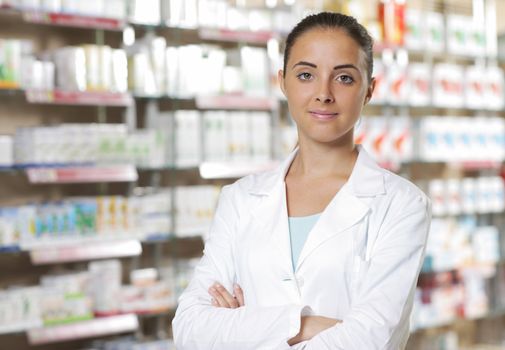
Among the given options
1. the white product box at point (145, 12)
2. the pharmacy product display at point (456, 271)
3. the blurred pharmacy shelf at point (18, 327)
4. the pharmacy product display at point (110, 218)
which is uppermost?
the white product box at point (145, 12)

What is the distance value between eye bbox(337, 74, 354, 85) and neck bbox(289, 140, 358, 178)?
0.17 m

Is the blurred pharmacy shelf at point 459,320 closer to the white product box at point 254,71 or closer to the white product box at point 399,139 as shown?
the white product box at point 399,139

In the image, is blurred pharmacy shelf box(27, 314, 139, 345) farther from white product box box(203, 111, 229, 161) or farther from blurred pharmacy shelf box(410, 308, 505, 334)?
blurred pharmacy shelf box(410, 308, 505, 334)

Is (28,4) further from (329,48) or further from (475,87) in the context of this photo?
(475,87)

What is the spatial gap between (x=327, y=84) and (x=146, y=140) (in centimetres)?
313

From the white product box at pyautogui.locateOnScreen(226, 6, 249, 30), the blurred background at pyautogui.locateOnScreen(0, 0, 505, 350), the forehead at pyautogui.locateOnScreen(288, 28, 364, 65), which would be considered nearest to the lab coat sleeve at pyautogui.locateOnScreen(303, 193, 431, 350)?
the forehead at pyautogui.locateOnScreen(288, 28, 364, 65)

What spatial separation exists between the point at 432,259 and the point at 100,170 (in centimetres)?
282

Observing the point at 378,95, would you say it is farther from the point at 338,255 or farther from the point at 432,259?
the point at 338,255

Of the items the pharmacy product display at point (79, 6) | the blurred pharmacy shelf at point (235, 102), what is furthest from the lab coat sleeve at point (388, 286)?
the blurred pharmacy shelf at point (235, 102)

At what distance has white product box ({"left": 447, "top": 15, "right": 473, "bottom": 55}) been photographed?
23.2 ft

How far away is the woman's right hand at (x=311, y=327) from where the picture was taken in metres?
2.17

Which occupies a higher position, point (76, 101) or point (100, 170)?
point (76, 101)

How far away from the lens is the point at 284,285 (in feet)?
7.42

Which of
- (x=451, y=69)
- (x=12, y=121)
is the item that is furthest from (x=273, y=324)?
(x=451, y=69)
